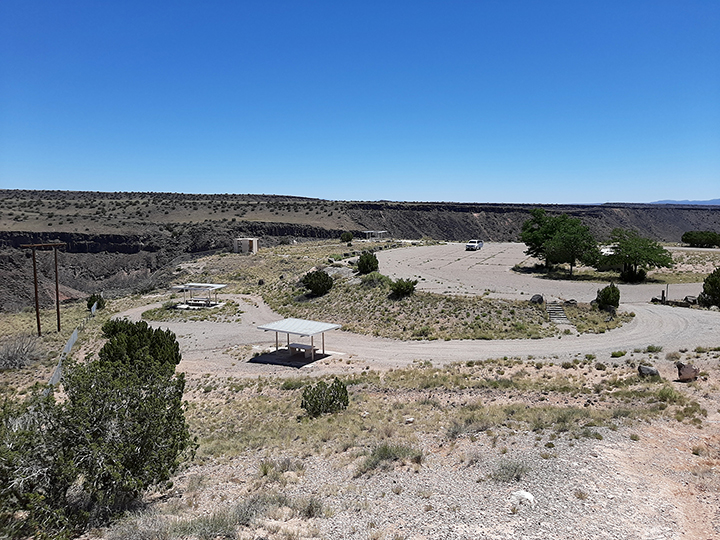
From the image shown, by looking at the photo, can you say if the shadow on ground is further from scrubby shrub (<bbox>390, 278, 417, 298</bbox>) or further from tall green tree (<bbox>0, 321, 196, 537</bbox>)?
tall green tree (<bbox>0, 321, 196, 537</bbox>)

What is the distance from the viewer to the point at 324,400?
47.2 feet

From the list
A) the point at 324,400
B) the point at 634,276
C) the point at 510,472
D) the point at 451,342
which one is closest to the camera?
the point at 510,472

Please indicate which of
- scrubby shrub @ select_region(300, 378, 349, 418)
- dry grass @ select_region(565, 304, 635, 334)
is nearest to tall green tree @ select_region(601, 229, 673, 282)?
dry grass @ select_region(565, 304, 635, 334)

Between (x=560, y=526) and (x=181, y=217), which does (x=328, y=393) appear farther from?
(x=181, y=217)

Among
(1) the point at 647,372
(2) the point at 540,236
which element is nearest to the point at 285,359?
(1) the point at 647,372

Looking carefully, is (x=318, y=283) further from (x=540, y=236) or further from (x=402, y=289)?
(x=540, y=236)

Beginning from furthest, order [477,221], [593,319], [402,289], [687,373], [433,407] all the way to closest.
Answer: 1. [477,221]
2. [402,289]
3. [593,319]
4. [687,373]
5. [433,407]

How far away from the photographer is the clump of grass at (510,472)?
27.9 ft

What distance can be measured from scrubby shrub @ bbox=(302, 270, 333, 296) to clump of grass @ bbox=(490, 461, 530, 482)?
26.3m

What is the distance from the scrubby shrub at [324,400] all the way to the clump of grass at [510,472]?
6.47m

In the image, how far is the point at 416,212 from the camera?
12412 centimetres

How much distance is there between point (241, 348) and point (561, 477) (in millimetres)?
19345

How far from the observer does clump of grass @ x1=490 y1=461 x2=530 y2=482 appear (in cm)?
→ 851

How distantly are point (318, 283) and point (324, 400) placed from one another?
2057cm
